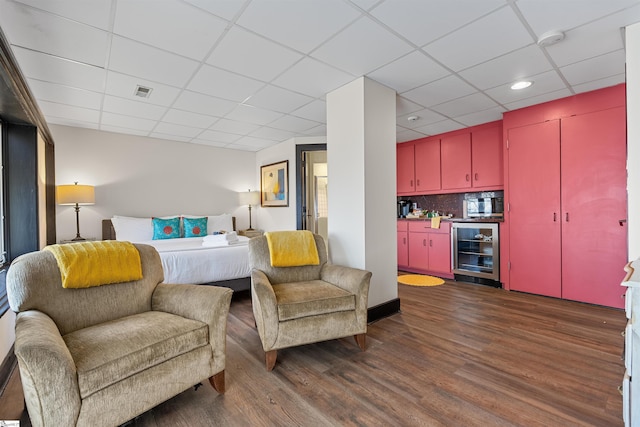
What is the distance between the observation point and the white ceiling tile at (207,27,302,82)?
86.5 inches

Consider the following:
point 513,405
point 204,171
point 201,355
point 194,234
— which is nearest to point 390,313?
point 513,405

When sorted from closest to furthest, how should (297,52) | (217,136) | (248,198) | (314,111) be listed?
(297,52)
(314,111)
(217,136)
(248,198)

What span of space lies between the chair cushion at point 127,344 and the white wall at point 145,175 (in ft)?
12.1

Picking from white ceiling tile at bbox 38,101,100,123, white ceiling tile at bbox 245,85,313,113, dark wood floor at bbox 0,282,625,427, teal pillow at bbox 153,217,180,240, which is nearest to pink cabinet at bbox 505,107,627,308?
dark wood floor at bbox 0,282,625,427

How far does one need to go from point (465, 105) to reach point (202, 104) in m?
3.20

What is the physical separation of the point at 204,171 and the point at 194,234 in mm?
1416

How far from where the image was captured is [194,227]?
479 centimetres

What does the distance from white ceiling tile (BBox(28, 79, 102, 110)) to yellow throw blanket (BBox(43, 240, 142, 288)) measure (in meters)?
2.03

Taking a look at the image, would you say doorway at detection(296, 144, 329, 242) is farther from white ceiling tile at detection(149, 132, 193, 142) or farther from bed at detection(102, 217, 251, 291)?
white ceiling tile at detection(149, 132, 193, 142)

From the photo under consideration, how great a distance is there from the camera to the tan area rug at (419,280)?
4332 mm

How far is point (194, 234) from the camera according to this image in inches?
187

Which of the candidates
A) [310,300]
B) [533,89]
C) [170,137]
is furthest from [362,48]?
[170,137]

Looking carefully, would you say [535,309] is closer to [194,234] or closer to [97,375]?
[97,375]

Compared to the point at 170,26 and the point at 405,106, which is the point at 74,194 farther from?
the point at 405,106
